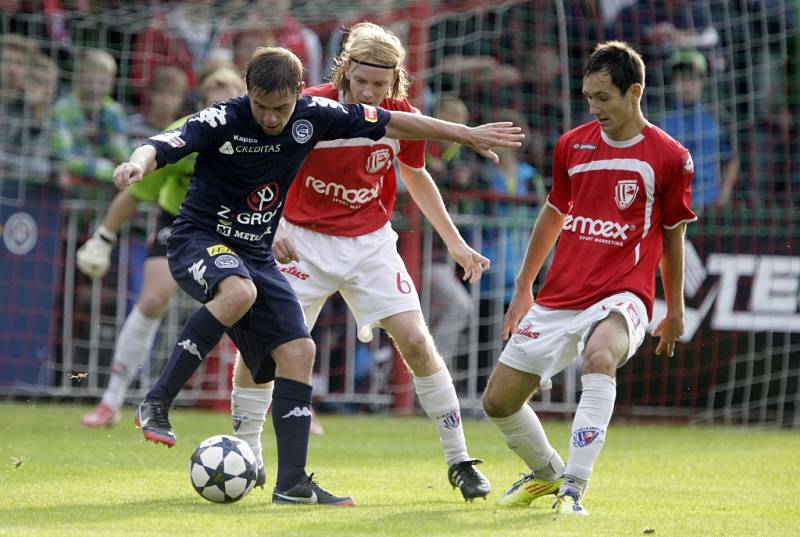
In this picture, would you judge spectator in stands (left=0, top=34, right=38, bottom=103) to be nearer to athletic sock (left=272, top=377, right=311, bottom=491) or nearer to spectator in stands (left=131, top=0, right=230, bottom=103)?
spectator in stands (left=131, top=0, right=230, bottom=103)

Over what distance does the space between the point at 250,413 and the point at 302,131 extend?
4.44ft

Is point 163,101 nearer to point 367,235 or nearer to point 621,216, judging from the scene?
point 367,235

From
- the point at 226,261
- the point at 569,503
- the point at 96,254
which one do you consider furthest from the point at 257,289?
the point at 96,254

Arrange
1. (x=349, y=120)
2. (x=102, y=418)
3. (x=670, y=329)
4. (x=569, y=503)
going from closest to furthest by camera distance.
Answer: (x=569, y=503)
(x=349, y=120)
(x=670, y=329)
(x=102, y=418)

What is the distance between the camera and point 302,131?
5836 mm

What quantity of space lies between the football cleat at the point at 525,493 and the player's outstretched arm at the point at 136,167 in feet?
6.73

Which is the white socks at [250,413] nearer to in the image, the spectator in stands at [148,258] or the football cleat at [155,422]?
the football cleat at [155,422]

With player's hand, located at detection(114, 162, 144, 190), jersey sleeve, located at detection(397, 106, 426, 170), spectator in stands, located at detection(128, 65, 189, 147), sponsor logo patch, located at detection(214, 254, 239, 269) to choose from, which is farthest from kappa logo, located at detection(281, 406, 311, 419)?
spectator in stands, located at detection(128, 65, 189, 147)

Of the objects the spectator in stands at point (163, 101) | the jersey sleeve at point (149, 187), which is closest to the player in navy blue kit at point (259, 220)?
the jersey sleeve at point (149, 187)

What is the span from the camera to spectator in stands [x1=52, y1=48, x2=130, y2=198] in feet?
36.9

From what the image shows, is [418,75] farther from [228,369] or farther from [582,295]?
[582,295]

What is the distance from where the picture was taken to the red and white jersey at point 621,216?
584 cm

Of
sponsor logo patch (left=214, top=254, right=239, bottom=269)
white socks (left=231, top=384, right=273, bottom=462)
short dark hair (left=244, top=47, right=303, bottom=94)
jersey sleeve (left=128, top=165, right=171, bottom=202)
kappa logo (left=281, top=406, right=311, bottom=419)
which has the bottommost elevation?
white socks (left=231, top=384, right=273, bottom=462)

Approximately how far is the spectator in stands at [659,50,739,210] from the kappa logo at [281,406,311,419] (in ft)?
21.6
